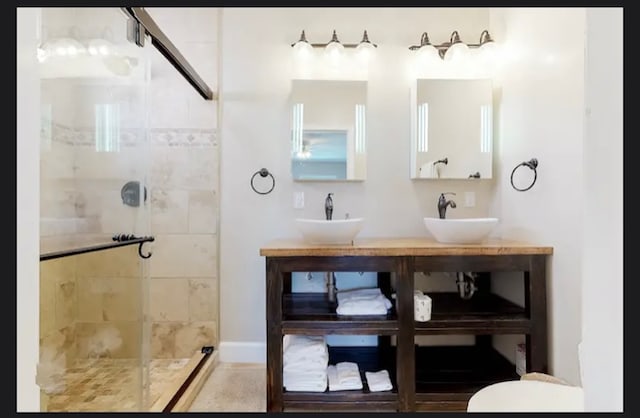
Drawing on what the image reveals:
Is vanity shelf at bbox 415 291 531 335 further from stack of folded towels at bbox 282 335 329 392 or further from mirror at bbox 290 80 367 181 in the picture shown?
mirror at bbox 290 80 367 181

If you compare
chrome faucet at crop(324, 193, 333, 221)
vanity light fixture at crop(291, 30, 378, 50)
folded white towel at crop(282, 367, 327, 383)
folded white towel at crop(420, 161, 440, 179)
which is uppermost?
vanity light fixture at crop(291, 30, 378, 50)

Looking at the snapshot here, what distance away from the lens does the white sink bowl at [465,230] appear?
1956 mm

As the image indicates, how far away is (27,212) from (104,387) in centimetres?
194

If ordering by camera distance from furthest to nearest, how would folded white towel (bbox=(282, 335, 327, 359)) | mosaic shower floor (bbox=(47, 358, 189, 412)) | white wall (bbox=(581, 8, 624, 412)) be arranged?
folded white towel (bbox=(282, 335, 327, 359)), mosaic shower floor (bbox=(47, 358, 189, 412)), white wall (bbox=(581, 8, 624, 412))

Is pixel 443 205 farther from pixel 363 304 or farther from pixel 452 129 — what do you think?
pixel 363 304

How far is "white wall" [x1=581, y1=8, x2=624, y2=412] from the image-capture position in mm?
408

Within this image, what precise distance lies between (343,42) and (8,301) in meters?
2.58

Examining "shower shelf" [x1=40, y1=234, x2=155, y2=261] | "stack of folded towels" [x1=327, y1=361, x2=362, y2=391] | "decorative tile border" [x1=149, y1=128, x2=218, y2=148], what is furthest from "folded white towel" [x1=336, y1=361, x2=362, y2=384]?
"decorative tile border" [x1=149, y1=128, x2=218, y2=148]

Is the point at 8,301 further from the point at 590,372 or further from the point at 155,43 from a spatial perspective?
the point at 155,43

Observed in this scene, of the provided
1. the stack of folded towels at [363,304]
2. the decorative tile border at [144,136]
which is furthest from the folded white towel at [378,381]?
the decorative tile border at [144,136]

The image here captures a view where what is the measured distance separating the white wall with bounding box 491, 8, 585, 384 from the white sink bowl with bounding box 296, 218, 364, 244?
1045 mm

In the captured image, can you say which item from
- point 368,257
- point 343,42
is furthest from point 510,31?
point 368,257

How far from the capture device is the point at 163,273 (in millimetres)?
2617

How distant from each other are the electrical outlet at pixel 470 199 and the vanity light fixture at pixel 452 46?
99 centimetres
